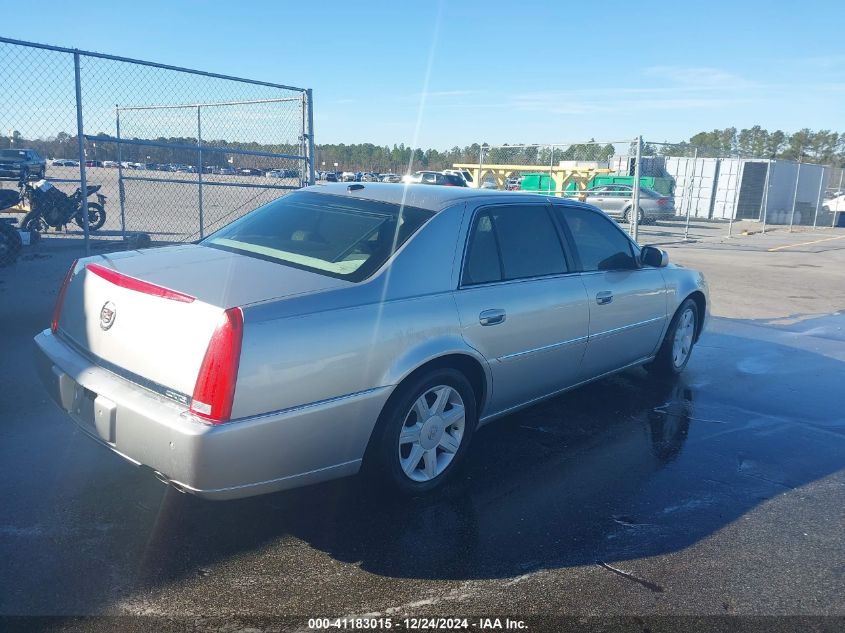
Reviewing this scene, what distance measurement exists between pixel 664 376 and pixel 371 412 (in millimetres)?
3753

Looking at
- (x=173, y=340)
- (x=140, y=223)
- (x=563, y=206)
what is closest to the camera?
(x=173, y=340)

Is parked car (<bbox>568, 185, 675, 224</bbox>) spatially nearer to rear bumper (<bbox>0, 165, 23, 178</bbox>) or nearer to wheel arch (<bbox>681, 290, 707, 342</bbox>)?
rear bumper (<bbox>0, 165, 23, 178</bbox>)

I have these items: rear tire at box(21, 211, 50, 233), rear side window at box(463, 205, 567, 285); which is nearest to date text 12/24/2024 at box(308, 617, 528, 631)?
rear side window at box(463, 205, 567, 285)

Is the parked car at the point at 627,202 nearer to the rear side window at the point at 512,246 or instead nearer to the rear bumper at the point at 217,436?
the rear side window at the point at 512,246

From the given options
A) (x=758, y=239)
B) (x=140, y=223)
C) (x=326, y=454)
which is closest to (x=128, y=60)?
(x=326, y=454)

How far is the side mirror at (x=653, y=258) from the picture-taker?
17.8 ft

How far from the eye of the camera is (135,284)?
3229mm

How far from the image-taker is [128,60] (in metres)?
6.77

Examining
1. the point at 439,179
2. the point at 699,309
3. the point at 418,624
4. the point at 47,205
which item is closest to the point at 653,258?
the point at 699,309

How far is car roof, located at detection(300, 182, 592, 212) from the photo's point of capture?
13.2 feet

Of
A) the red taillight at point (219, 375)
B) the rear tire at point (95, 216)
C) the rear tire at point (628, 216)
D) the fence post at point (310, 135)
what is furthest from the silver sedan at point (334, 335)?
the rear tire at point (628, 216)

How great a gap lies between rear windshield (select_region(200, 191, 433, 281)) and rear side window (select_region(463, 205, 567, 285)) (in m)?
0.39

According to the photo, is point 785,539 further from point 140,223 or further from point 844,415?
point 140,223

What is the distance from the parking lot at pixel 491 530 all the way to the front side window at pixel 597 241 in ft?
3.74
